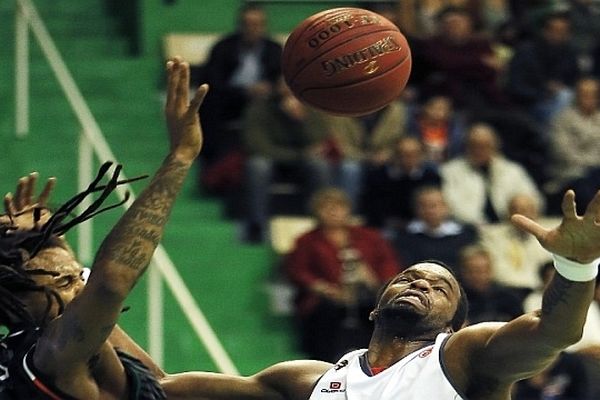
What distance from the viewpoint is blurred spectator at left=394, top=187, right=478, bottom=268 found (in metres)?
Answer: 9.71

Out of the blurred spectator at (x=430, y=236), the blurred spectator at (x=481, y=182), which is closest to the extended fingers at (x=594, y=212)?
the blurred spectator at (x=430, y=236)

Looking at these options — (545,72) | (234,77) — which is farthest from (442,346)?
(545,72)

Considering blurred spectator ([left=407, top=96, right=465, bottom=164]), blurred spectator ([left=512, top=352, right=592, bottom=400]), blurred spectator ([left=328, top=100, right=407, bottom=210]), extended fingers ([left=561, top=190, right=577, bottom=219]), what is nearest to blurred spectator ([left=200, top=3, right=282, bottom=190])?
blurred spectator ([left=328, top=100, right=407, bottom=210])

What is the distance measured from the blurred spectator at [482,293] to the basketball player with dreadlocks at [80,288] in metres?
4.33

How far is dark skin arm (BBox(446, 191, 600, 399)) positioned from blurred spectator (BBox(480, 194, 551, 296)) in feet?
15.8

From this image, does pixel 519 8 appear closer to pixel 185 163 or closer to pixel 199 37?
pixel 199 37

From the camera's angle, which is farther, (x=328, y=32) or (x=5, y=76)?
(x=5, y=76)

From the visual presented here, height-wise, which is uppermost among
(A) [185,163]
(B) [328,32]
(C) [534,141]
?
(A) [185,163]

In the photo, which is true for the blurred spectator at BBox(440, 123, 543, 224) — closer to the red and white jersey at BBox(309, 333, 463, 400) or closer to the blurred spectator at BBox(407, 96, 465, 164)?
the blurred spectator at BBox(407, 96, 465, 164)

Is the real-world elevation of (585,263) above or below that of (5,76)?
above

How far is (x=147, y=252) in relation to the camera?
4.80 metres

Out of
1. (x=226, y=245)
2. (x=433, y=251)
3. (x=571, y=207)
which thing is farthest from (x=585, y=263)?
(x=226, y=245)

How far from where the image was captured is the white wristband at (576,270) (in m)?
4.65

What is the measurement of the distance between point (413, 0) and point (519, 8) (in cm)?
103
